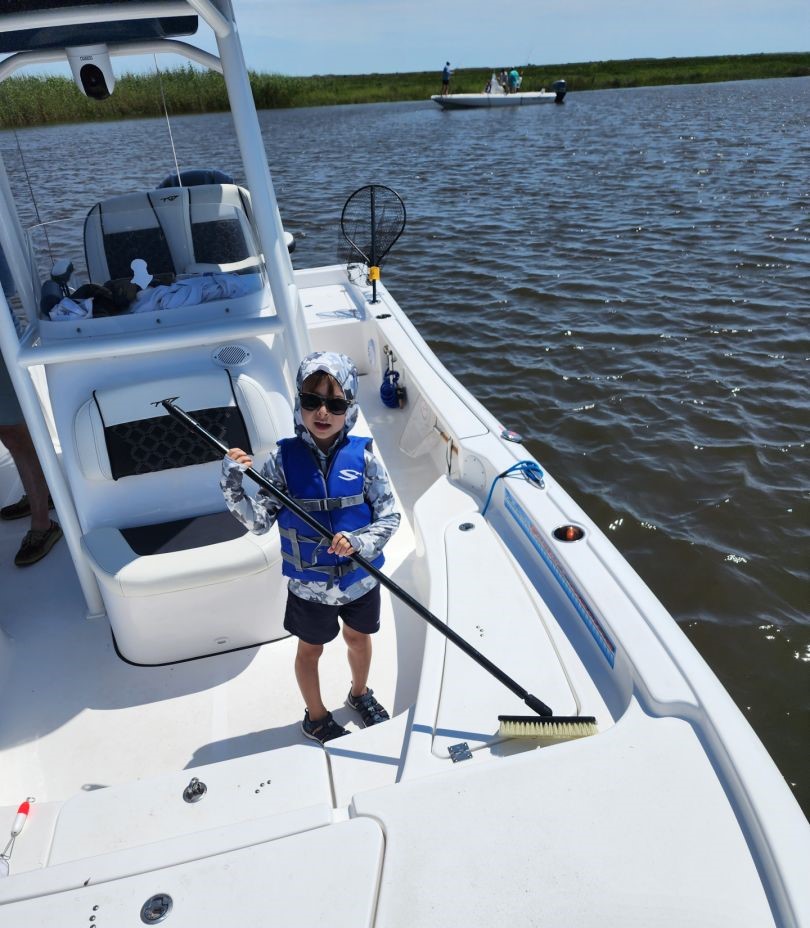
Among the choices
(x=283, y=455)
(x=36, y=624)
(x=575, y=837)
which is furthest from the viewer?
(x=36, y=624)

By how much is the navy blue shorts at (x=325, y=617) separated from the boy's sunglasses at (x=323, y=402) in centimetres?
64

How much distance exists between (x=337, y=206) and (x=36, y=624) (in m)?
11.8

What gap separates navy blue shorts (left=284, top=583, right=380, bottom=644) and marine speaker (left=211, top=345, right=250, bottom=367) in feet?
3.81

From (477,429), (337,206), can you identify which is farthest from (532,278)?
(477,429)

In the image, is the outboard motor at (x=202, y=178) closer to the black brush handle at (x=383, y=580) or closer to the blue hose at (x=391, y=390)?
the blue hose at (x=391, y=390)

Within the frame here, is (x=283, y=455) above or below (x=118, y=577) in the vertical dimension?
above

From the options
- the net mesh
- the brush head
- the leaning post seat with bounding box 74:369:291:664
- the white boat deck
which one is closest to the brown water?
the net mesh

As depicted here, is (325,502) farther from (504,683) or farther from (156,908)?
(156,908)

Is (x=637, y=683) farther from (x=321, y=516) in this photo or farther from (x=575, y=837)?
(x=321, y=516)

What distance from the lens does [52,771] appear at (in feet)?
7.93

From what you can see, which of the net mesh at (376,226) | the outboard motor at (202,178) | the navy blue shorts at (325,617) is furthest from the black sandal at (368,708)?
the net mesh at (376,226)

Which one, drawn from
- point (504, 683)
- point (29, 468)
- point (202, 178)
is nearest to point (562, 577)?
point (504, 683)

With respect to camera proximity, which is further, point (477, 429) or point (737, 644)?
point (737, 644)

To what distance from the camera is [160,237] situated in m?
3.59
